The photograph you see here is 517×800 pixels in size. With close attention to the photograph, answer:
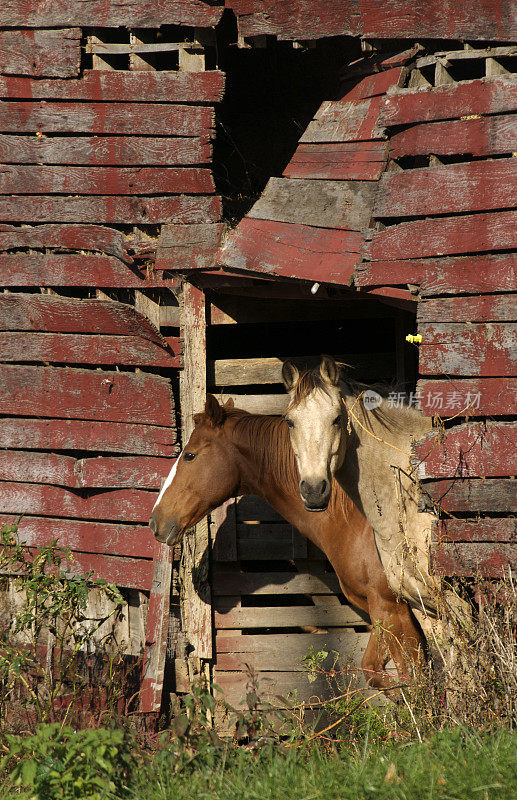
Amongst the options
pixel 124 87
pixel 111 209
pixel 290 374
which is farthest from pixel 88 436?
pixel 124 87

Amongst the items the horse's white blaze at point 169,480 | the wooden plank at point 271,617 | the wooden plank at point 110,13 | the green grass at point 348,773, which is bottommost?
the green grass at point 348,773

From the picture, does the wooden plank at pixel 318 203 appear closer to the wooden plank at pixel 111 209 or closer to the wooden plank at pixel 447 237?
the wooden plank at pixel 447 237

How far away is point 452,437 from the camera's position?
4551 millimetres

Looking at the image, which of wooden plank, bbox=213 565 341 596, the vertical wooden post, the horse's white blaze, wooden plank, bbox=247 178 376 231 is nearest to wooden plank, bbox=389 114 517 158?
wooden plank, bbox=247 178 376 231

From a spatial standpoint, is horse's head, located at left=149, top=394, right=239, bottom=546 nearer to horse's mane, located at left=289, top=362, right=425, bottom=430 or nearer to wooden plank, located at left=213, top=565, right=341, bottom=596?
wooden plank, located at left=213, top=565, right=341, bottom=596

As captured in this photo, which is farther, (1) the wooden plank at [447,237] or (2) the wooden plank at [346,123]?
(2) the wooden plank at [346,123]

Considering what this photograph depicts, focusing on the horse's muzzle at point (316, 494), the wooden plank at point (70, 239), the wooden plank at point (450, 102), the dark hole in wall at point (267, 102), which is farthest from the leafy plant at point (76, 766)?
the dark hole in wall at point (267, 102)

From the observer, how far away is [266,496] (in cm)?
562

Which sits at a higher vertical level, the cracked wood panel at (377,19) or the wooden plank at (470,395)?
the cracked wood panel at (377,19)

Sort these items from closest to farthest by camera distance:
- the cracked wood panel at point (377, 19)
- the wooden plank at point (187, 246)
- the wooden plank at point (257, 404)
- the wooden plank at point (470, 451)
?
the wooden plank at point (470, 451)
the cracked wood panel at point (377, 19)
the wooden plank at point (187, 246)
the wooden plank at point (257, 404)

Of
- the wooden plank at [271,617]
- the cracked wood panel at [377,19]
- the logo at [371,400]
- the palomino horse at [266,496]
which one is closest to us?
the cracked wood panel at [377,19]

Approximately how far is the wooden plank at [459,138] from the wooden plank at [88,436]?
2.78m

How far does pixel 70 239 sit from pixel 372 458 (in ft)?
10.2

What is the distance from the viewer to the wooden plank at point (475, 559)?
14.8 feet
